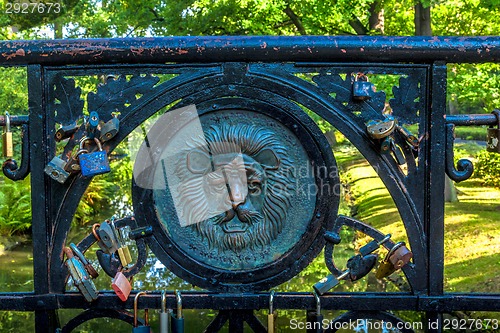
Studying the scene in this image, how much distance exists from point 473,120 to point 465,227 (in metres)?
8.56

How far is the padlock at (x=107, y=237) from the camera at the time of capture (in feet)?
7.50

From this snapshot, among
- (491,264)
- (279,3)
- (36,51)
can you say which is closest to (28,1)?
(279,3)

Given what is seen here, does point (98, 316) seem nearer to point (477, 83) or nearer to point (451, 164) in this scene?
point (451, 164)

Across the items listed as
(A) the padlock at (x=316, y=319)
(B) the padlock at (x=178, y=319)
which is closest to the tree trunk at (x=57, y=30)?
(B) the padlock at (x=178, y=319)

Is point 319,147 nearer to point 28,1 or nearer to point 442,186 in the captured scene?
point 442,186

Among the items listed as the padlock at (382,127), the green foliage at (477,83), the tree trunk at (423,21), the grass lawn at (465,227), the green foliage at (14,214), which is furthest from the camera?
the tree trunk at (423,21)

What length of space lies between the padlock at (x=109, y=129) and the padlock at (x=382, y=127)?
34.3 inches

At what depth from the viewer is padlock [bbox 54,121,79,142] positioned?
89.4 inches

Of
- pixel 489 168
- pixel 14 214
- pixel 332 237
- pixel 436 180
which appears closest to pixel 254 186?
pixel 332 237

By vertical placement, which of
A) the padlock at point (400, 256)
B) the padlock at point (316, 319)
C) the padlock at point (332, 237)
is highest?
the padlock at point (332, 237)

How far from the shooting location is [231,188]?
233 cm

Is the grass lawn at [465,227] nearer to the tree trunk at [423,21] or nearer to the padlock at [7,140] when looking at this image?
the tree trunk at [423,21]

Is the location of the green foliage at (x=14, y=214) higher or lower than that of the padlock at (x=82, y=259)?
lower

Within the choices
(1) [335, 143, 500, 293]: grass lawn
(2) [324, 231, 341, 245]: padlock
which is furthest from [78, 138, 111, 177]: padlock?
(1) [335, 143, 500, 293]: grass lawn
